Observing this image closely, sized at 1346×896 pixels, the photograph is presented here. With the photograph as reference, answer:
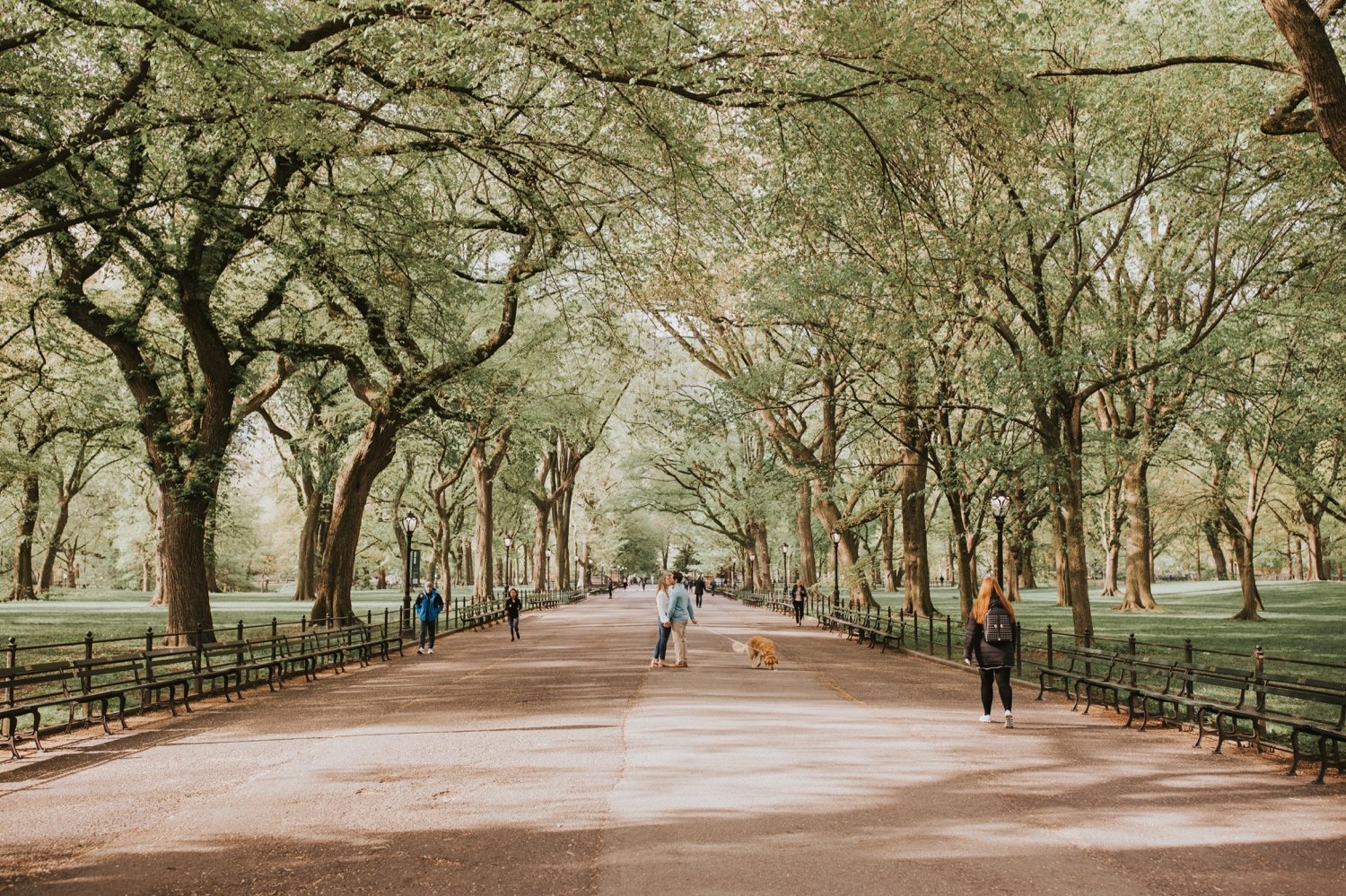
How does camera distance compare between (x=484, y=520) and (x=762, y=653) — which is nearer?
(x=762, y=653)

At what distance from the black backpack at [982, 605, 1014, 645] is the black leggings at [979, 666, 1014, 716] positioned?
0.36 m

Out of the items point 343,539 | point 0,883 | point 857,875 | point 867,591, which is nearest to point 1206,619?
point 867,591

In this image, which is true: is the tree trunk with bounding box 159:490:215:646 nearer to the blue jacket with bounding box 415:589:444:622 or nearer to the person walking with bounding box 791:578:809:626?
the blue jacket with bounding box 415:589:444:622

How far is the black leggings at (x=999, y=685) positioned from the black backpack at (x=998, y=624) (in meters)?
0.36

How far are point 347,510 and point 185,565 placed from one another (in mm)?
6622

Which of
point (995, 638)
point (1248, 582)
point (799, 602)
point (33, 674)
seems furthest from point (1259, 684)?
point (799, 602)

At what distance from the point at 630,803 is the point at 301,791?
2.97 meters

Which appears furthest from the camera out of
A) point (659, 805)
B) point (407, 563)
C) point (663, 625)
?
point (407, 563)

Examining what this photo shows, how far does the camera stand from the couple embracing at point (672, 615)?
19.8 m

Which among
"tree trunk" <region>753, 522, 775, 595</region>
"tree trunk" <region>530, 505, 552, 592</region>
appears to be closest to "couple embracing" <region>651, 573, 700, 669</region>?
"tree trunk" <region>753, 522, 775, 595</region>

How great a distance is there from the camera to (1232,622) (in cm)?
3250

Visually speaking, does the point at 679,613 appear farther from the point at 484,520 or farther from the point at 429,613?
the point at 484,520

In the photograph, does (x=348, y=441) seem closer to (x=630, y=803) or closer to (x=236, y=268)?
(x=236, y=268)

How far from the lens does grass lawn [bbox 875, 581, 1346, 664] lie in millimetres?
23109
